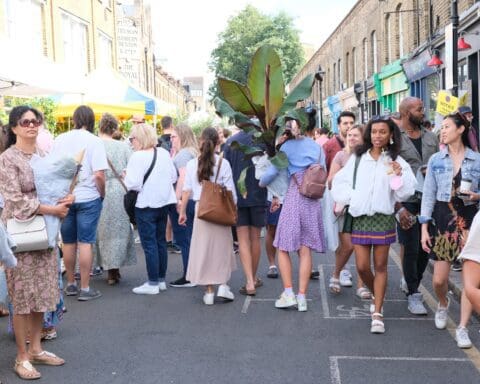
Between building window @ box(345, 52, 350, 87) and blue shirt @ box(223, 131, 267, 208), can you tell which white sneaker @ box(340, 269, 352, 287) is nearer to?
blue shirt @ box(223, 131, 267, 208)

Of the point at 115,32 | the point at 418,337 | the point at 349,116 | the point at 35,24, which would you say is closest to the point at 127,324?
the point at 418,337

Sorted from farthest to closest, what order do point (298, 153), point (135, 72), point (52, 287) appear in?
point (135, 72) → point (298, 153) → point (52, 287)

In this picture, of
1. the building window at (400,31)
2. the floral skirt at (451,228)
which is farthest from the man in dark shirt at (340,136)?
the building window at (400,31)

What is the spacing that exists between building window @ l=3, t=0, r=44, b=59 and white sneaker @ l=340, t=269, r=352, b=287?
42.2 ft

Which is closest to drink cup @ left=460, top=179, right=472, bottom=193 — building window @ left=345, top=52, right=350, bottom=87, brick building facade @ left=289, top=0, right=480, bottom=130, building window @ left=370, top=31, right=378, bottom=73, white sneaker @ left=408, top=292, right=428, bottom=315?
white sneaker @ left=408, top=292, right=428, bottom=315

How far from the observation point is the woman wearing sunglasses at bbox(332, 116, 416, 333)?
18.9 ft

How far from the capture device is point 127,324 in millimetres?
6137

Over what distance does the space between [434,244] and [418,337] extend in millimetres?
778

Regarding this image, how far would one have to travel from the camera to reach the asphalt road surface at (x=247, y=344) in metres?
4.70

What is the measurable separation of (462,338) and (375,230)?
3.64 ft

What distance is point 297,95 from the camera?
283 inches

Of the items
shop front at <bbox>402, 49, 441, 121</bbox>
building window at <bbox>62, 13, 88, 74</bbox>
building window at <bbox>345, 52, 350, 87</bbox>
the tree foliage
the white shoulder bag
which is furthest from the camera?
the tree foliage

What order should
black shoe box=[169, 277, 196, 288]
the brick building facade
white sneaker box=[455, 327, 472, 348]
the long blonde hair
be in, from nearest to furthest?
white sneaker box=[455, 327, 472, 348], black shoe box=[169, 277, 196, 288], the long blonde hair, the brick building facade

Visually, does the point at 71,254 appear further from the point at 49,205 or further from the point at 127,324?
the point at 49,205
